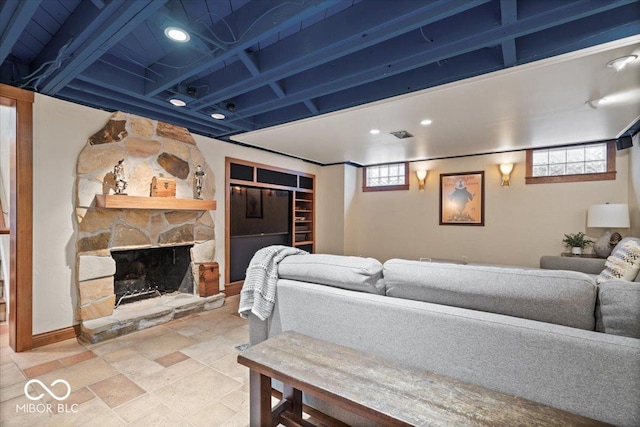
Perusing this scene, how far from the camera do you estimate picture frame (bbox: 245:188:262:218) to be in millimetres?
4836

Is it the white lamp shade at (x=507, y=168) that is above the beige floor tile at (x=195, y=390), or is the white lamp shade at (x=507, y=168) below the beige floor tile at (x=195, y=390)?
above

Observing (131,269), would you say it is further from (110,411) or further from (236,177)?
→ (110,411)

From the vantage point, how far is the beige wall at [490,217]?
14.7 feet

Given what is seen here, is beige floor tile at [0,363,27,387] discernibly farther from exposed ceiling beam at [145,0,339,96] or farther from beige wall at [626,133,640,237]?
beige wall at [626,133,640,237]

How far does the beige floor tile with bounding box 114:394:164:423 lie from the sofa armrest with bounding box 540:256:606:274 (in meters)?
4.60

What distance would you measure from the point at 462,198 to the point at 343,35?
4.26m

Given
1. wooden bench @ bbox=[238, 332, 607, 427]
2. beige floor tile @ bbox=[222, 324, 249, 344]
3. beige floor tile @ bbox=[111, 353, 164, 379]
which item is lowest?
beige floor tile @ bbox=[222, 324, 249, 344]

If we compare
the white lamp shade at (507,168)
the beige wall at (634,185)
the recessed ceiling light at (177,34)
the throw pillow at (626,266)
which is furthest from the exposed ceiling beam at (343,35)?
the white lamp shade at (507,168)

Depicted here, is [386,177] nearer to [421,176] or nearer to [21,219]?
[421,176]

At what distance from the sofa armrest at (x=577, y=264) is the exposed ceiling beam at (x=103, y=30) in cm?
490

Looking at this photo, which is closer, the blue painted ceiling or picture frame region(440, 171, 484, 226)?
the blue painted ceiling

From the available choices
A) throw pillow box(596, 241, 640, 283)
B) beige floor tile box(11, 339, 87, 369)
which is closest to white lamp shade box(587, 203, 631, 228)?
throw pillow box(596, 241, 640, 283)

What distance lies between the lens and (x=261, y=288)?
6.26ft

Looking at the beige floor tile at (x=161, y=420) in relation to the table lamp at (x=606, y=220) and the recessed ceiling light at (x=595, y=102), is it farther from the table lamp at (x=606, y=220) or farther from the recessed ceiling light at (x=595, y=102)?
the table lamp at (x=606, y=220)
